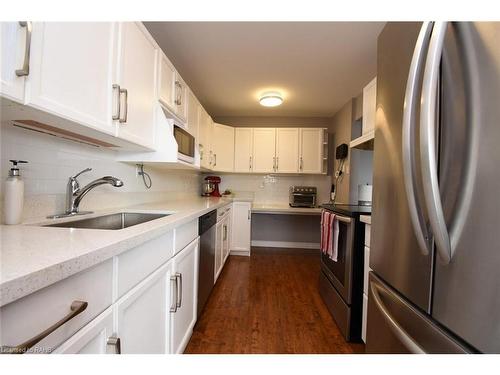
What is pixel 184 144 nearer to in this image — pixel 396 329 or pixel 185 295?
pixel 185 295

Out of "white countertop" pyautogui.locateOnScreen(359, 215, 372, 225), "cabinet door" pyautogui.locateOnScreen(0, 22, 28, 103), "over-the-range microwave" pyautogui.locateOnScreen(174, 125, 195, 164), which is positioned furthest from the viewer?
"over-the-range microwave" pyautogui.locateOnScreen(174, 125, 195, 164)

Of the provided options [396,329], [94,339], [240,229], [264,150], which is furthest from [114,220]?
[264,150]

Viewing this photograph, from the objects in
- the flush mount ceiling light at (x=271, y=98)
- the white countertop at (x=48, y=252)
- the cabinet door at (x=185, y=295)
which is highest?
the flush mount ceiling light at (x=271, y=98)

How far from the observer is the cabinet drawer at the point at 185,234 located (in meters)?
1.21

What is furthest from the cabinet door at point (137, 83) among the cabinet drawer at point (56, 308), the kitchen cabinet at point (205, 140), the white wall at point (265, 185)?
the white wall at point (265, 185)

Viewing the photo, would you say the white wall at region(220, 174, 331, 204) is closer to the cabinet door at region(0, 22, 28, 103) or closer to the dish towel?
the dish towel

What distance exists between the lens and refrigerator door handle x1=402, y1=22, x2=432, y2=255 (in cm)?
64

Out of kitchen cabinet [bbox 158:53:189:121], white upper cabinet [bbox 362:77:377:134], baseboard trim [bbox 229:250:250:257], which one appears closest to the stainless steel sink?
kitchen cabinet [bbox 158:53:189:121]

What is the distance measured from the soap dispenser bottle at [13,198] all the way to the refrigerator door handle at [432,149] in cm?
142

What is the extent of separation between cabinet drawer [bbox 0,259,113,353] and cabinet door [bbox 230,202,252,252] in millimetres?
2777

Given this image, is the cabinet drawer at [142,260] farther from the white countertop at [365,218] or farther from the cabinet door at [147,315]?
the white countertop at [365,218]
